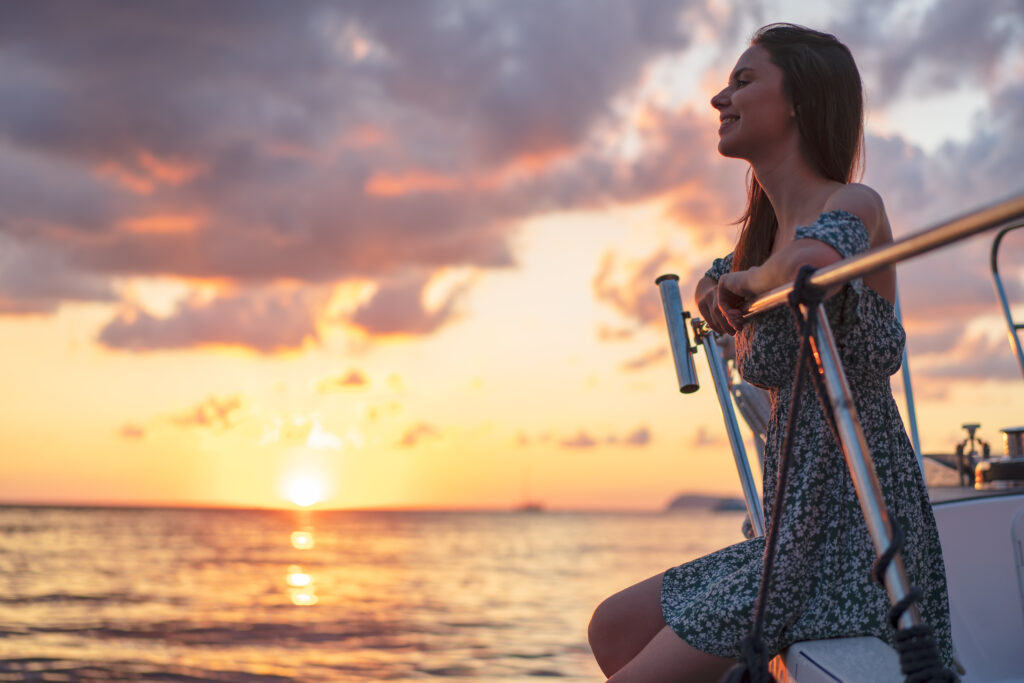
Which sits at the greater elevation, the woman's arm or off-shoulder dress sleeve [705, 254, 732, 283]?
off-shoulder dress sleeve [705, 254, 732, 283]

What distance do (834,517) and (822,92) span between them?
2.66 ft

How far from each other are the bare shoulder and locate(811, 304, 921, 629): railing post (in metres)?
0.38

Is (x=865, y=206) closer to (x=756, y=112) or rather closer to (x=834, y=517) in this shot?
(x=756, y=112)

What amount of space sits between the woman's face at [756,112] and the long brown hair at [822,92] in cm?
2

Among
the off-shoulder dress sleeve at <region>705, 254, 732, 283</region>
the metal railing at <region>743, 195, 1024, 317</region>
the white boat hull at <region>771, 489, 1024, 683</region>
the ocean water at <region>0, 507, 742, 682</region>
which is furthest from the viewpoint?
the ocean water at <region>0, 507, 742, 682</region>

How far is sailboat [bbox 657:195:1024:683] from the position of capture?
129 cm

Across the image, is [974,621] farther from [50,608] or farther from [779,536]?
[50,608]

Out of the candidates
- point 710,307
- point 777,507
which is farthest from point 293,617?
point 777,507

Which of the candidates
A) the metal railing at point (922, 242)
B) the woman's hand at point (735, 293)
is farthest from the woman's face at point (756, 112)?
the metal railing at point (922, 242)

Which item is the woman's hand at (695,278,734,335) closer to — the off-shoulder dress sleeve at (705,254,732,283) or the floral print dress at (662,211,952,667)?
the off-shoulder dress sleeve at (705,254,732,283)

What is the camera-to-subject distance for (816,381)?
1400mm

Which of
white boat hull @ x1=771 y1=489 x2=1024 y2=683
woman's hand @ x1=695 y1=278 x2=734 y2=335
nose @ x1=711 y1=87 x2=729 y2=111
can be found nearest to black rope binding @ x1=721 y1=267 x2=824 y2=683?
woman's hand @ x1=695 y1=278 x2=734 y2=335

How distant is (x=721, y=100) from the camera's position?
196 centimetres

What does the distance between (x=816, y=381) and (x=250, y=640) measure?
13.6 meters
